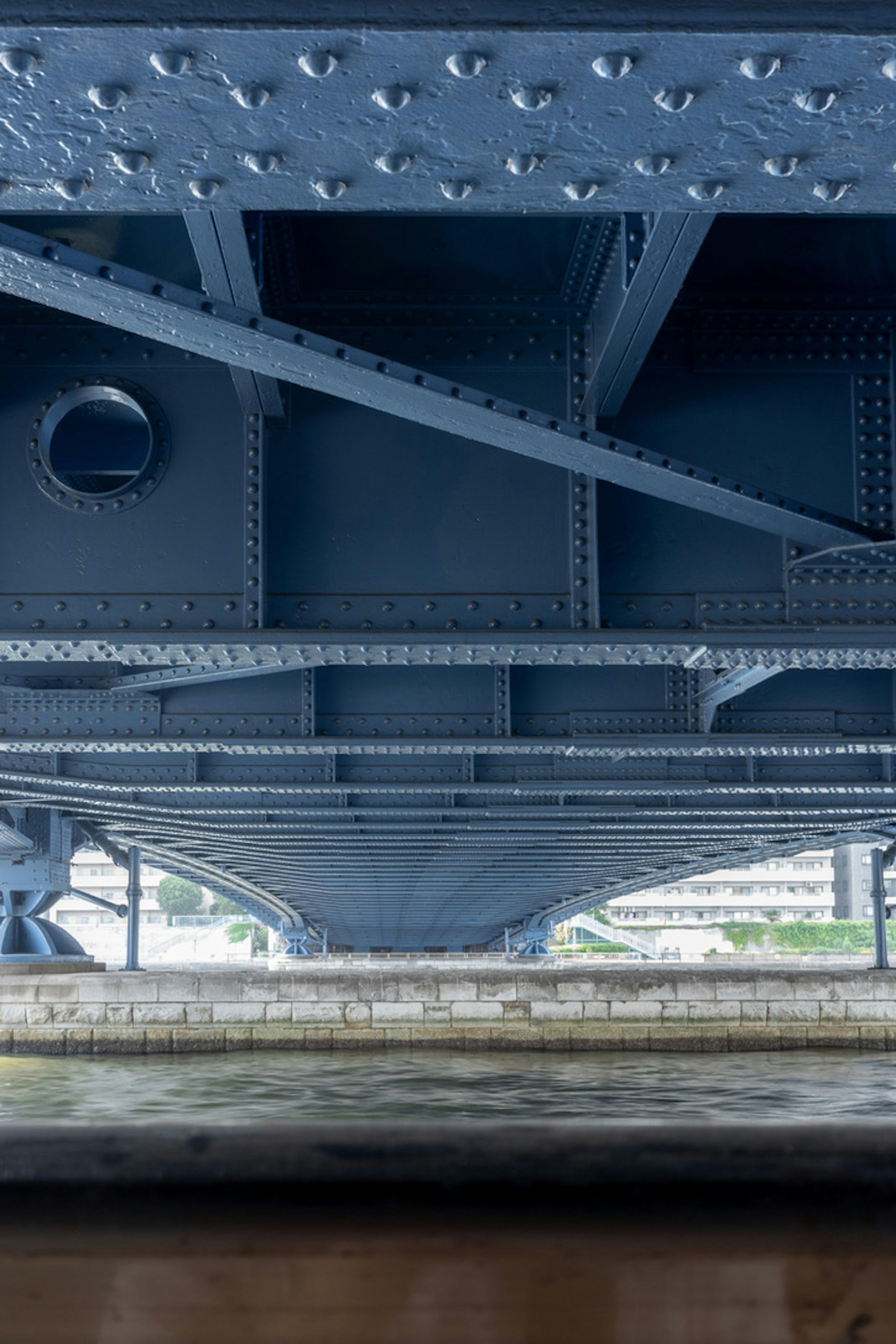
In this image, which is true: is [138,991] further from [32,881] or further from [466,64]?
[466,64]

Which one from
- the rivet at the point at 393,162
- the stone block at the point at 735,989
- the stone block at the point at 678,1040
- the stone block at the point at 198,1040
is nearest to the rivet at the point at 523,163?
the rivet at the point at 393,162

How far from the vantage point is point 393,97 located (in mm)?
3014

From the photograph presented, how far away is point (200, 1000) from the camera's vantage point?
2248 cm

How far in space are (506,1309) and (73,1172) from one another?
1.95 ft

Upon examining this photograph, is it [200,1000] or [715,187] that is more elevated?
[715,187]

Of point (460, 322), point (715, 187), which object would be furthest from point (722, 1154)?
point (460, 322)

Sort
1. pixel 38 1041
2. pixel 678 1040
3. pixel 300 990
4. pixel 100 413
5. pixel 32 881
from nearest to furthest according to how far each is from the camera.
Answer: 1. pixel 100 413
2. pixel 678 1040
3. pixel 38 1041
4. pixel 300 990
5. pixel 32 881

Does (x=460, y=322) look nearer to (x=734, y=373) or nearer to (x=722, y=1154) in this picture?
(x=734, y=373)

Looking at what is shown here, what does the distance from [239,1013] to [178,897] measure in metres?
153

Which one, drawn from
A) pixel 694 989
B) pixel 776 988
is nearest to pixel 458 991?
pixel 694 989

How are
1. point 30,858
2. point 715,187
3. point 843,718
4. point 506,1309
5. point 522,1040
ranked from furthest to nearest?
point 30,858
point 522,1040
point 843,718
point 715,187
point 506,1309

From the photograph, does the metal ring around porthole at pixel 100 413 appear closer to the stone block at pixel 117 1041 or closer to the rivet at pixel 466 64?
the rivet at pixel 466 64

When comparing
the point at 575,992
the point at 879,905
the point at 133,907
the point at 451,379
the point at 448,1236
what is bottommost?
the point at 575,992

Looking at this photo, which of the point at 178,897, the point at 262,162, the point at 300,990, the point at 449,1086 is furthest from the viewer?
the point at 178,897
